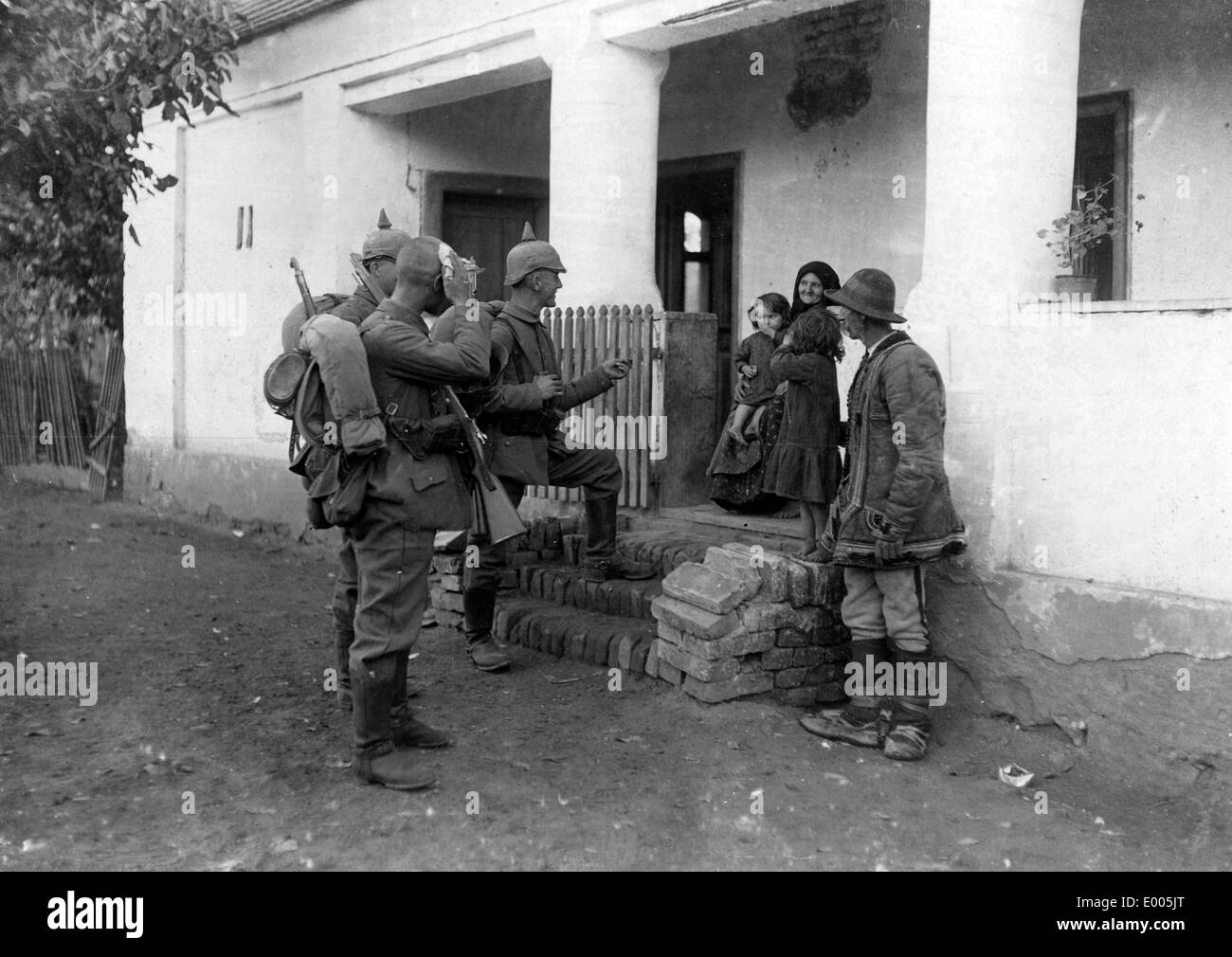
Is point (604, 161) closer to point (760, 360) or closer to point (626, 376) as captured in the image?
point (626, 376)

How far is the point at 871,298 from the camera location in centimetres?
516

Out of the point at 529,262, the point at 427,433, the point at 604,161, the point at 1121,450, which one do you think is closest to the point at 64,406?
the point at 604,161

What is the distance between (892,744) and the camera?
511 cm

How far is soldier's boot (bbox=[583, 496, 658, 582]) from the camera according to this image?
669 centimetres

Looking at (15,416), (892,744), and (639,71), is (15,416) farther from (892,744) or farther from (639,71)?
(892,744)

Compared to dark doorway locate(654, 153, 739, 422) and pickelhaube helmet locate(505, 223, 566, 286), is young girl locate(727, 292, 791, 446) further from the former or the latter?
dark doorway locate(654, 153, 739, 422)

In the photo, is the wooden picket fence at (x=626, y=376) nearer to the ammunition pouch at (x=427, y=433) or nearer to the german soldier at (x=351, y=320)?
the german soldier at (x=351, y=320)

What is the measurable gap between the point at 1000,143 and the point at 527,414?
245 centimetres

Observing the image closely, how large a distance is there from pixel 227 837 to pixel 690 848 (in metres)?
1.59

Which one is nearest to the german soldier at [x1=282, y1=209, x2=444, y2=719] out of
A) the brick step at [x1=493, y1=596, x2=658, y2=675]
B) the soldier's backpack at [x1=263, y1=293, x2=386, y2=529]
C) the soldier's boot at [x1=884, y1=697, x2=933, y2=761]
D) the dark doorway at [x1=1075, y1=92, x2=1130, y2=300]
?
the soldier's backpack at [x1=263, y1=293, x2=386, y2=529]

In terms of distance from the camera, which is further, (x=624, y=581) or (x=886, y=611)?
(x=624, y=581)

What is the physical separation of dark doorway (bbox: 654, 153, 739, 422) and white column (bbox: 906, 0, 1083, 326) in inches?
148

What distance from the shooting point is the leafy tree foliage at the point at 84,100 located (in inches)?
272
